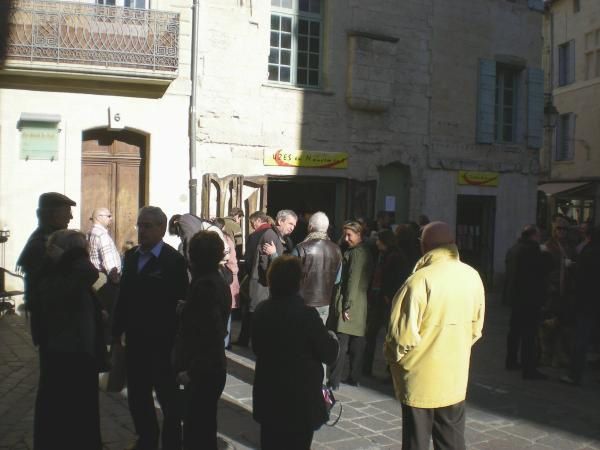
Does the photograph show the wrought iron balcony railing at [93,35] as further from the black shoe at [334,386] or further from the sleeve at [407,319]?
the sleeve at [407,319]

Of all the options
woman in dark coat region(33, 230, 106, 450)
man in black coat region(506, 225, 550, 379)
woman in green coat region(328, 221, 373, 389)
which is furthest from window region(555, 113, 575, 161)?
woman in dark coat region(33, 230, 106, 450)

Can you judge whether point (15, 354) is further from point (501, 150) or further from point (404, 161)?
A: point (501, 150)

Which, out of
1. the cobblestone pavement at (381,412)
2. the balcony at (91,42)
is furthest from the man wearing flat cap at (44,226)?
the balcony at (91,42)

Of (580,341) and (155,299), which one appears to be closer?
(155,299)

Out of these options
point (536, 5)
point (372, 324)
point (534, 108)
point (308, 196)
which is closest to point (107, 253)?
point (372, 324)

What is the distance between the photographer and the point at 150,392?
5.18 meters

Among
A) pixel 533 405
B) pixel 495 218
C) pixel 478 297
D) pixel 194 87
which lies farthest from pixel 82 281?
pixel 495 218

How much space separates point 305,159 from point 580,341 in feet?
25.1

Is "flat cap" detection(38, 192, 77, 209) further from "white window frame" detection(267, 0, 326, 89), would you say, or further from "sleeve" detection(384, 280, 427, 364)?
"white window frame" detection(267, 0, 326, 89)

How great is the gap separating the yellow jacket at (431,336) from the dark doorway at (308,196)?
1062 cm

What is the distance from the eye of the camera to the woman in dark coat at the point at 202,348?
4.69 meters

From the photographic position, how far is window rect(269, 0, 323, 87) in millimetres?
14883

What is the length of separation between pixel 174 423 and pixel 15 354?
478 cm

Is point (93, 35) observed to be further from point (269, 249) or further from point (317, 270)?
point (317, 270)
